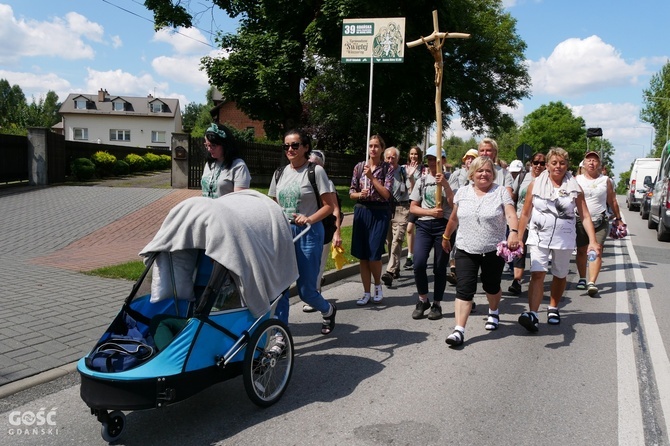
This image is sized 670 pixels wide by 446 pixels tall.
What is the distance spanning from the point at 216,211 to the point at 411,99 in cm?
2205

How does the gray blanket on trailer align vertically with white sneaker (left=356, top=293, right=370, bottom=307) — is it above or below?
above

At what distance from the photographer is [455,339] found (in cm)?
530

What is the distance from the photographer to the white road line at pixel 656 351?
14.0 feet

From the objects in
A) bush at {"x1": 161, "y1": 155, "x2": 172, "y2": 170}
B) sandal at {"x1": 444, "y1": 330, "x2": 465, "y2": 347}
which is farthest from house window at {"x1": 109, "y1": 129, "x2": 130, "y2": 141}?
sandal at {"x1": 444, "y1": 330, "x2": 465, "y2": 347}

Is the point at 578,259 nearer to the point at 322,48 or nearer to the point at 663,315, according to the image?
the point at 663,315

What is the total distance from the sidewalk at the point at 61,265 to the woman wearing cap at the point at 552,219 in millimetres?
3356

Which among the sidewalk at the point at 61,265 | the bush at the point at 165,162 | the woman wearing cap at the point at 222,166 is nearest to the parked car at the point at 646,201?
the sidewalk at the point at 61,265

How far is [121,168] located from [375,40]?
628 inches

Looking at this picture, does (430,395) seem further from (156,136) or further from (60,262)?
(156,136)

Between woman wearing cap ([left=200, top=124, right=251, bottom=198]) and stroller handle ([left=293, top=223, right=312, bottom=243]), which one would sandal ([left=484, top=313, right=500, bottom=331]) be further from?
woman wearing cap ([left=200, top=124, right=251, bottom=198])

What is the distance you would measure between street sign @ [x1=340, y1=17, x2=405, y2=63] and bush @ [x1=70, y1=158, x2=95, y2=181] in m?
13.1

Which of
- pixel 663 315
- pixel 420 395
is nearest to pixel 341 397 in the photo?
pixel 420 395

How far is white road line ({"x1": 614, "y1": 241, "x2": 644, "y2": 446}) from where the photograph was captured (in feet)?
12.0

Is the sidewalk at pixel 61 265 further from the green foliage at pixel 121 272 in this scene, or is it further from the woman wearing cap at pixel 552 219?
the woman wearing cap at pixel 552 219
